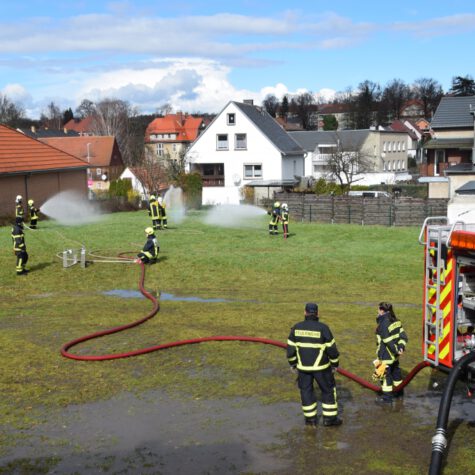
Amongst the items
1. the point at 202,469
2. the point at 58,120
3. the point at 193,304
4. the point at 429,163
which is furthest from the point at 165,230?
the point at 58,120

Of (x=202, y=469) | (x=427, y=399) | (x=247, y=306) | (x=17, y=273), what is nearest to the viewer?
(x=202, y=469)

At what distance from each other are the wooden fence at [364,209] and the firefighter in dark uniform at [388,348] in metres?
21.7

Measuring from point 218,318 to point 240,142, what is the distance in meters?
40.3

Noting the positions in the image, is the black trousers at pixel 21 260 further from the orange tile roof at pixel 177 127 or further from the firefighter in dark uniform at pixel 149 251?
the orange tile roof at pixel 177 127

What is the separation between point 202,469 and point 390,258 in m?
15.1

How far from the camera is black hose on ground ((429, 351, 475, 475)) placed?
246 inches

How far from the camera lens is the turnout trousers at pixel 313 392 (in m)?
7.68

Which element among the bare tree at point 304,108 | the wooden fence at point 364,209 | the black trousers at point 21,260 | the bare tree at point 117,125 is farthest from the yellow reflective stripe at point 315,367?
the bare tree at point 304,108

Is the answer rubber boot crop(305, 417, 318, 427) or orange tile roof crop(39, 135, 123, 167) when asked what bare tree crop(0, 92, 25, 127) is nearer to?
orange tile roof crop(39, 135, 123, 167)

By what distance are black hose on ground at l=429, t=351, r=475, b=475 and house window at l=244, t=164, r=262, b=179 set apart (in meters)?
45.5

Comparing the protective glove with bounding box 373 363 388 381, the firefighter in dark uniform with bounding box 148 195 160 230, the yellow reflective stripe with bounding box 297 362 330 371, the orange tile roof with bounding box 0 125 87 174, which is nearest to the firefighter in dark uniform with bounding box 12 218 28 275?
the firefighter in dark uniform with bounding box 148 195 160 230

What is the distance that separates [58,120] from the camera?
13988 centimetres

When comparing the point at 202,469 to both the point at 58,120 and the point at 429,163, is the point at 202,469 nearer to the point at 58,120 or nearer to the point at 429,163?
the point at 429,163

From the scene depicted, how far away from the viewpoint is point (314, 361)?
7.67 meters
